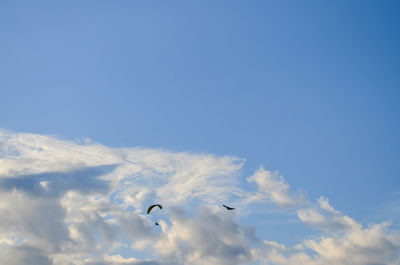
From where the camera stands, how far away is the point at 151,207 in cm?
14250

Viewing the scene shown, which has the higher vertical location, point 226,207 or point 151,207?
point 151,207

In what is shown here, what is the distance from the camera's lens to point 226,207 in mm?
115562

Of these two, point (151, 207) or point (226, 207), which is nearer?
point (226, 207)

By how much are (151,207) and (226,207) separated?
1410 inches
